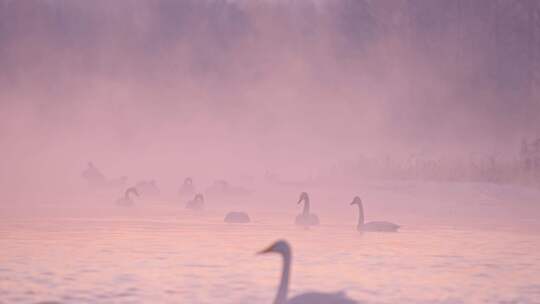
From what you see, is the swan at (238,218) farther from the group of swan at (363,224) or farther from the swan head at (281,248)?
the swan head at (281,248)

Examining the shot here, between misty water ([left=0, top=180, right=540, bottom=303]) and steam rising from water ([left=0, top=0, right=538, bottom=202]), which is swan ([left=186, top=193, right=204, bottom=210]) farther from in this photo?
steam rising from water ([left=0, top=0, right=538, bottom=202])

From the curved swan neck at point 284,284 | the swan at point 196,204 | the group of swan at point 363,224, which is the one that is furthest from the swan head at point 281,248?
the swan at point 196,204

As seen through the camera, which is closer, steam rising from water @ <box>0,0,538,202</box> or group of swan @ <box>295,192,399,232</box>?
group of swan @ <box>295,192,399,232</box>

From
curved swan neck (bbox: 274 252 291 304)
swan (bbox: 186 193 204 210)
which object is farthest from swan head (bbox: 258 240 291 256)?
swan (bbox: 186 193 204 210)

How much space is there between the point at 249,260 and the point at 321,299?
18.0ft

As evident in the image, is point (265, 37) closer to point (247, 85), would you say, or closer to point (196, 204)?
point (247, 85)

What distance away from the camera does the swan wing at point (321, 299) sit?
1091cm

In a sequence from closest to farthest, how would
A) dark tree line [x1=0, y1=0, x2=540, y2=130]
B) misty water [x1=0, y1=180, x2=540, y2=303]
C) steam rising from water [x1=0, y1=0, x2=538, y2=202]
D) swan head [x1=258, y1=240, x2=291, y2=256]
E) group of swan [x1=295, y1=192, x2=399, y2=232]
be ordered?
swan head [x1=258, y1=240, x2=291, y2=256], misty water [x1=0, y1=180, x2=540, y2=303], group of swan [x1=295, y1=192, x2=399, y2=232], steam rising from water [x1=0, y1=0, x2=538, y2=202], dark tree line [x1=0, y1=0, x2=540, y2=130]

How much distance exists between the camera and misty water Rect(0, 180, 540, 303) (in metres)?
12.9

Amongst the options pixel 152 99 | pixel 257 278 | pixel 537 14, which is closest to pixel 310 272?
pixel 257 278

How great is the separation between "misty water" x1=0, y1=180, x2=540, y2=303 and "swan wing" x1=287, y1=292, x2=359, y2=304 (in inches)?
50.5

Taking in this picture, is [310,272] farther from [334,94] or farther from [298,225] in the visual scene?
[334,94]

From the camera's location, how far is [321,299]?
430 inches

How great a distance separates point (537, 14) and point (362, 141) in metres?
13.5
